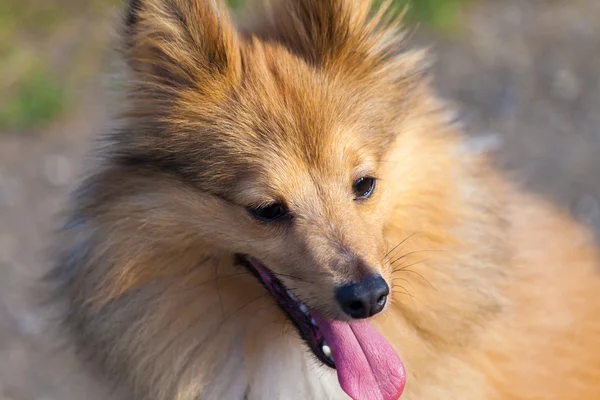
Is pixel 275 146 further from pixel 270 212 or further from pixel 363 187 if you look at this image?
pixel 363 187

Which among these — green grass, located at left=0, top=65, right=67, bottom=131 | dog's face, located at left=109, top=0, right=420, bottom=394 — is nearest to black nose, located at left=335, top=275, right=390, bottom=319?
dog's face, located at left=109, top=0, right=420, bottom=394

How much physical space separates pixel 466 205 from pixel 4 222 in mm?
3344

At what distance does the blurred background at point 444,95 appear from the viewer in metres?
4.71

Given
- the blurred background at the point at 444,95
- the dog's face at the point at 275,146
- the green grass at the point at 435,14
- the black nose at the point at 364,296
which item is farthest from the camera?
the green grass at the point at 435,14

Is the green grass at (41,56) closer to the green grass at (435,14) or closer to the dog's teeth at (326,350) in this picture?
the green grass at (435,14)

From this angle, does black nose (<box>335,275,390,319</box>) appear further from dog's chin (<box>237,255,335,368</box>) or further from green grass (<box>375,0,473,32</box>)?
green grass (<box>375,0,473,32</box>)

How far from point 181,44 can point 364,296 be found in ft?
3.13

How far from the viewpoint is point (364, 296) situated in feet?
7.14

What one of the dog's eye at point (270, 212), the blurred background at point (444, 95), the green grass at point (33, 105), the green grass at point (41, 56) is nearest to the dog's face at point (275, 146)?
the dog's eye at point (270, 212)

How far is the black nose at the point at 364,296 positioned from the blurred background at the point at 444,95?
2.50m

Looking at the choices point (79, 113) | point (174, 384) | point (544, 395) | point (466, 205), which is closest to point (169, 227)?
point (174, 384)

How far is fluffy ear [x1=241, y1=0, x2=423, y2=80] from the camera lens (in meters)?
2.52

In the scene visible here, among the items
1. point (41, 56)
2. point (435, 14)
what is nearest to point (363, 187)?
point (435, 14)

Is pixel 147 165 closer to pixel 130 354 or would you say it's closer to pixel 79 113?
pixel 130 354
